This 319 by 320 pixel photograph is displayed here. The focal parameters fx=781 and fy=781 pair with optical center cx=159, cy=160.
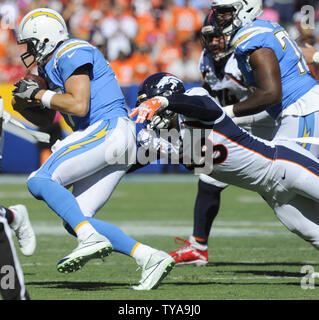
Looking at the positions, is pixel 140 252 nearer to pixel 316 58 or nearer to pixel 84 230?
pixel 84 230

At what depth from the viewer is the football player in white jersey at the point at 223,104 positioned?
19.1ft

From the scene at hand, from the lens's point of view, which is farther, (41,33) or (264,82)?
(264,82)

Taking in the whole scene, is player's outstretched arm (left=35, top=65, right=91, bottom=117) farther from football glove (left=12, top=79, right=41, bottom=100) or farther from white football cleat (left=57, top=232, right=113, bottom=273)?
white football cleat (left=57, top=232, right=113, bottom=273)

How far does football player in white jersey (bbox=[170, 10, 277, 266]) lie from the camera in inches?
229

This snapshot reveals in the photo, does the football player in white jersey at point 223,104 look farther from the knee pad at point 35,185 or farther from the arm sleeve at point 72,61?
the knee pad at point 35,185

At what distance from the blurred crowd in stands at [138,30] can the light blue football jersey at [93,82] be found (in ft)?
29.3

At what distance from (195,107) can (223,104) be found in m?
2.00

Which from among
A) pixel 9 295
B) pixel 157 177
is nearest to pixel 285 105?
pixel 9 295

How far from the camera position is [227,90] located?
241 inches

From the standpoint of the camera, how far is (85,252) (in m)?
4.09

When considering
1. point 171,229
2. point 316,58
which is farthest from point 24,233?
point 171,229

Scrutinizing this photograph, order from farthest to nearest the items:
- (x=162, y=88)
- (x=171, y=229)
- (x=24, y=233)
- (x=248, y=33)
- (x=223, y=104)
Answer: (x=171, y=229) < (x=223, y=104) < (x=248, y=33) < (x=24, y=233) < (x=162, y=88)

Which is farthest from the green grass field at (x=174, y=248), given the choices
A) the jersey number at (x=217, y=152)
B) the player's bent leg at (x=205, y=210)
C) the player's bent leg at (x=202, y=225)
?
the jersey number at (x=217, y=152)

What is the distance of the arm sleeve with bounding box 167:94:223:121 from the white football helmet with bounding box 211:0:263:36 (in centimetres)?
137
